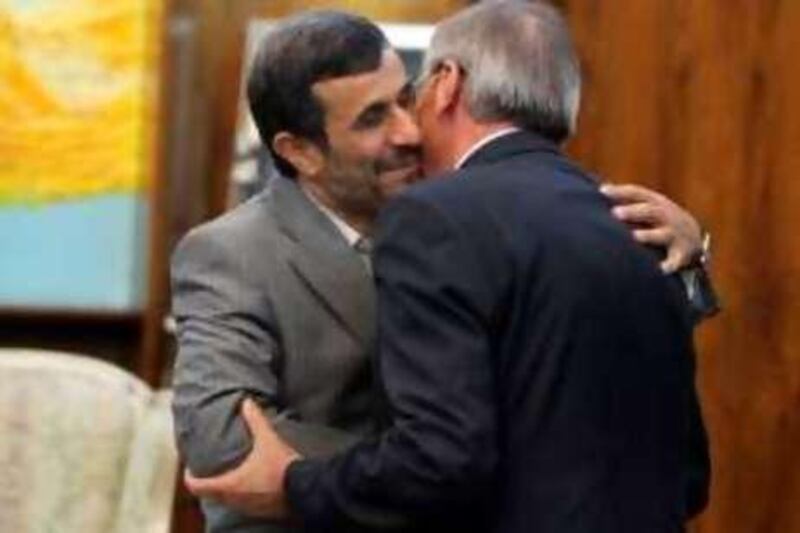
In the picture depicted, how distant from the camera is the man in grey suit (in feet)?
6.73

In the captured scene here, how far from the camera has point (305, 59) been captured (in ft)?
6.95

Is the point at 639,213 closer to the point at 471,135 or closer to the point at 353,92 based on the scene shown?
the point at 471,135

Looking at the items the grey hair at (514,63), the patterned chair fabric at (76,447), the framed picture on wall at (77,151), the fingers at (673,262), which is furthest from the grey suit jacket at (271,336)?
the framed picture on wall at (77,151)

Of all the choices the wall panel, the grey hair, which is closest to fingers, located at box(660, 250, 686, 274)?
the grey hair

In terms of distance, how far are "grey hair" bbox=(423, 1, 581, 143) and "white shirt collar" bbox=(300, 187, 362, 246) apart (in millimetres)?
225

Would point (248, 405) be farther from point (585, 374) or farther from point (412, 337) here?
point (585, 374)

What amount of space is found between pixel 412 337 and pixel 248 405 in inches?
9.1

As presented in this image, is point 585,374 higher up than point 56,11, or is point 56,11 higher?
point 585,374

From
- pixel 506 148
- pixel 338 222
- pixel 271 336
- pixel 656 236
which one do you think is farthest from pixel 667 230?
pixel 271 336

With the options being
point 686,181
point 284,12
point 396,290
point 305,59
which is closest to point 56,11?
point 284,12

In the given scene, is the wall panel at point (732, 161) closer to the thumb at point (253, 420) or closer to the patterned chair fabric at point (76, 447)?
the patterned chair fabric at point (76, 447)

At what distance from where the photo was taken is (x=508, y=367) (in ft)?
6.46

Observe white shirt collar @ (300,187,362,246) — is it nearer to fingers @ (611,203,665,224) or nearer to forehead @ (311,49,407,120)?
forehead @ (311,49,407,120)

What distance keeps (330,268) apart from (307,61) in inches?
10.1
